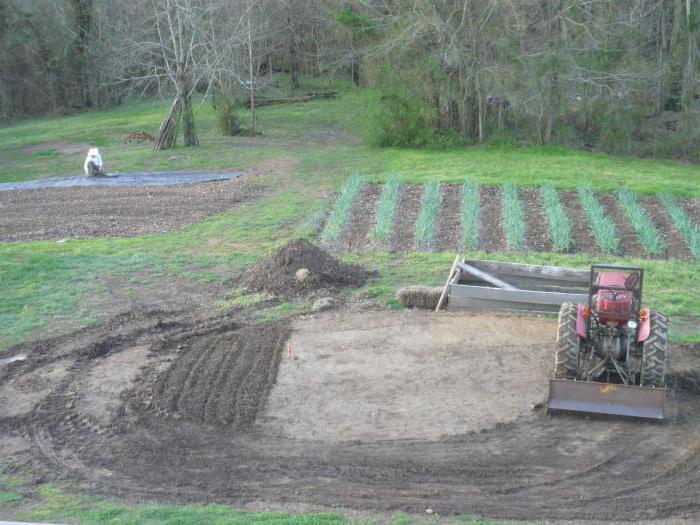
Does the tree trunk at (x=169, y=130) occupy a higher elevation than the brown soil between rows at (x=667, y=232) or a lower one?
higher

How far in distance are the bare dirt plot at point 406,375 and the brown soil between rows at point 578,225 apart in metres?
4.29

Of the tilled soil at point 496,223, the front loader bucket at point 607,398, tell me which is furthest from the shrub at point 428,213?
the front loader bucket at point 607,398

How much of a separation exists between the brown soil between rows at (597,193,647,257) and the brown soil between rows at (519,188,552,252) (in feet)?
4.40

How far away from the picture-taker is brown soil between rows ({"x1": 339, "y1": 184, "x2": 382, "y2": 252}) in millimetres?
15257

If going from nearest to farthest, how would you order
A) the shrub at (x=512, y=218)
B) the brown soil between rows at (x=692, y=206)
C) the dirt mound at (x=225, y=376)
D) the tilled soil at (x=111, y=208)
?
the dirt mound at (x=225, y=376) < the shrub at (x=512, y=218) < the brown soil between rows at (x=692, y=206) < the tilled soil at (x=111, y=208)

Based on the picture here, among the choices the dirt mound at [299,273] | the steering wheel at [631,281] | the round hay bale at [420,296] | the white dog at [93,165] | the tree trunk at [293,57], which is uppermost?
the tree trunk at [293,57]

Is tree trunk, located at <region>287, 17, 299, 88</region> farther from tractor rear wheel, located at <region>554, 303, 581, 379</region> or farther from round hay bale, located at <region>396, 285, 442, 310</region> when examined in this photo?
tractor rear wheel, located at <region>554, 303, 581, 379</region>

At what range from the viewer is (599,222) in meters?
15.8

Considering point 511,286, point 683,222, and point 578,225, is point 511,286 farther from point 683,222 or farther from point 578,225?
point 683,222

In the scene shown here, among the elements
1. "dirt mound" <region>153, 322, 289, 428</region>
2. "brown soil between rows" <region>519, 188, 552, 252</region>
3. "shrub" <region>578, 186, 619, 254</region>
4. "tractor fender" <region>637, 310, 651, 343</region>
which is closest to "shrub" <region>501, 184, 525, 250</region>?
"brown soil between rows" <region>519, 188, 552, 252</region>

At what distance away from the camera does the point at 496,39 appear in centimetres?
2477

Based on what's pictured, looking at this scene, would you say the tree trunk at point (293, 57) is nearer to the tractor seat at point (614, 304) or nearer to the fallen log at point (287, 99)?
the fallen log at point (287, 99)

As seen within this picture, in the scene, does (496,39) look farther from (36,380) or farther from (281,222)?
(36,380)

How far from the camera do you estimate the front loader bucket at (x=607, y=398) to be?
7914mm
